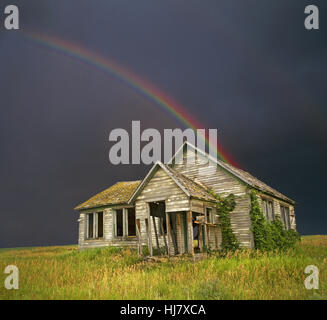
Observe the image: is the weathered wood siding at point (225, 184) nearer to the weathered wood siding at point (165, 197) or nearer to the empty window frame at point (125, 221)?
the weathered wood siding at point (165, 197)

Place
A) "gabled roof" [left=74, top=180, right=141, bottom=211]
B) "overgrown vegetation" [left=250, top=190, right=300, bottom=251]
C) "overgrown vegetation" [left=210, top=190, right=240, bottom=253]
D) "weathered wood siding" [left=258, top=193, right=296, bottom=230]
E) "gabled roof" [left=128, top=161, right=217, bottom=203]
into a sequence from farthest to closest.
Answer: "gabled roof" [left=74, top=180, right=141, bottom=211]
"weathered wood siding" [left=258, top=193, right=296, bottom=230]
"overgrown vegetation" [left=210, top=190, right=240, bottom=253]
"overgrown vegetation" [left=250, top=190, right=300, bottom=251]
"gabled roof" [left=128, top=161, right=217, bottom=203]

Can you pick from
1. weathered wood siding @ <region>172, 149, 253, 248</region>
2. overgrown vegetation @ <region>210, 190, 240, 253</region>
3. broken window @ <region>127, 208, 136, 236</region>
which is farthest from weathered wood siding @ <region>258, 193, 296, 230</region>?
broken window @ <region>127, 208, 136, 236</region>

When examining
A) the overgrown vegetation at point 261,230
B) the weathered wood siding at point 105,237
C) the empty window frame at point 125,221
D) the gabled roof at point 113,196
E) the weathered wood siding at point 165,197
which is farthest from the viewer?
Result: the gabled roof at point 113,196

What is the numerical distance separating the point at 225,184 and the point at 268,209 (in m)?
4.57

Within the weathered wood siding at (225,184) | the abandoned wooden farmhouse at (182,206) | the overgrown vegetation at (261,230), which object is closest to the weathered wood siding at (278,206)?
the abandoned wooden farmhouse at (182,206)

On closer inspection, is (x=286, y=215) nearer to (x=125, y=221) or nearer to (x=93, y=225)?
(x=125, y=221)

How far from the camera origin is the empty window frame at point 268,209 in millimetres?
20755

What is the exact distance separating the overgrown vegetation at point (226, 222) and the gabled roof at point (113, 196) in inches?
312

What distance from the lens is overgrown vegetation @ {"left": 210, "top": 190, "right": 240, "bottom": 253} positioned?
1809 cm

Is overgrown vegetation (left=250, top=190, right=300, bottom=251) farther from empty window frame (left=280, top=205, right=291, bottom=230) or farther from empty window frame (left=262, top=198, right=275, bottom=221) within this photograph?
empty window frame (left=280, top=205, right=291, bottom=230)
